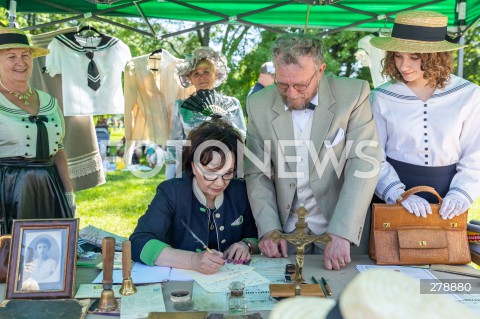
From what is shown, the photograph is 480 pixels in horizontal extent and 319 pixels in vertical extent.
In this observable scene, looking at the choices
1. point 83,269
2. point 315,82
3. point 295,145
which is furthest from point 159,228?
point 315,82

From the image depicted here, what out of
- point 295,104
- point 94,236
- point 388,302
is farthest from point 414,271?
point 94,236

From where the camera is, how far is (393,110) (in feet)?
8.79

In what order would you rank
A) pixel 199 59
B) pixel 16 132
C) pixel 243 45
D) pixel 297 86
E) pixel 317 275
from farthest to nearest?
pixel 243 45, pixel 199 59, pixel 16 132, pixel 297 86, pixel 317 275

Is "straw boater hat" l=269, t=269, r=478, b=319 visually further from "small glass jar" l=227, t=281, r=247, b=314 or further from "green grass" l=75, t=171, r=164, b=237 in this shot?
"green grass" l=75, t=171, r=164, b=237

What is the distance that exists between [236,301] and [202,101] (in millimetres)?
2578

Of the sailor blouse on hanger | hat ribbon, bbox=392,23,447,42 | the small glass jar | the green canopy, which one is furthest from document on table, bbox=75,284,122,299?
the sailor blouse on hanger

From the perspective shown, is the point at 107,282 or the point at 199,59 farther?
the point at 199,59

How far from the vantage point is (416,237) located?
93.0 inches

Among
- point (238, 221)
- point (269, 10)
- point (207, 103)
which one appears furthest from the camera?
point (269, 10)

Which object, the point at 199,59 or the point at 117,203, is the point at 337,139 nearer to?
the point at 199,59

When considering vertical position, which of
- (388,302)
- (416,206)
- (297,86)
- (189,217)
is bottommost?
(189,217)

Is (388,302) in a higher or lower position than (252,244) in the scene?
higher

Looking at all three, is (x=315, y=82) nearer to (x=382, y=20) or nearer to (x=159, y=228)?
(x=159, y=228)

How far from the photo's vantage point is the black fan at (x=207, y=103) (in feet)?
13.8
